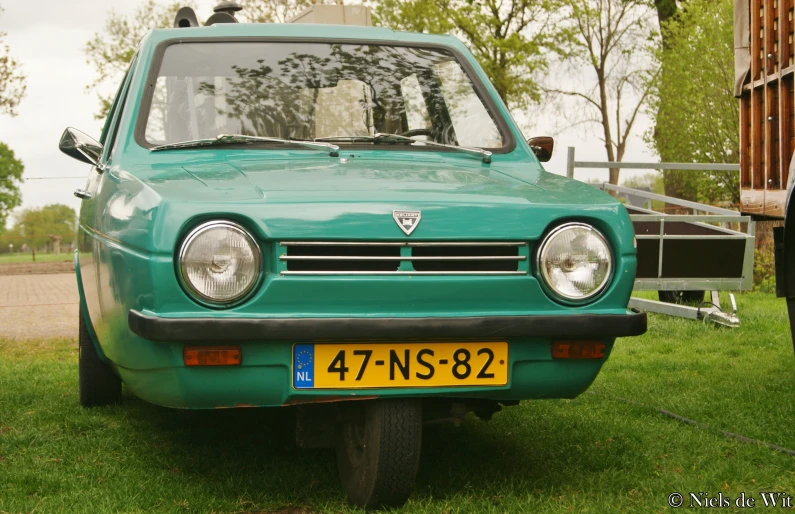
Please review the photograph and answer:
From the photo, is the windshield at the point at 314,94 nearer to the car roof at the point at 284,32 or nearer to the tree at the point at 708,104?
the car roof at the point at 284,32

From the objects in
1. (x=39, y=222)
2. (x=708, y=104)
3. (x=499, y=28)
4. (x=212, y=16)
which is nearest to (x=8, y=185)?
(x=39, y=222)

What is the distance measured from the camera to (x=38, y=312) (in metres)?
12.9

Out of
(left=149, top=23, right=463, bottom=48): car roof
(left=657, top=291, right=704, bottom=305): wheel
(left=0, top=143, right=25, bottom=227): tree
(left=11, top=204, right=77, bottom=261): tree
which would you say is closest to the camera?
(left=149, top=23, right=463, bottom=48): car roof

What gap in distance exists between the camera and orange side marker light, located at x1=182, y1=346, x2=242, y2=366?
3.26 m

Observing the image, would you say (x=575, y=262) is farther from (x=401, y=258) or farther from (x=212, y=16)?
(x=212, y=16)

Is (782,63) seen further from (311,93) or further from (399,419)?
(399,419)

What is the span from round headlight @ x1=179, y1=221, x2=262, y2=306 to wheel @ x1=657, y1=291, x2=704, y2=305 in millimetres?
8533

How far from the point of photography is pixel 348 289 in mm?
3289

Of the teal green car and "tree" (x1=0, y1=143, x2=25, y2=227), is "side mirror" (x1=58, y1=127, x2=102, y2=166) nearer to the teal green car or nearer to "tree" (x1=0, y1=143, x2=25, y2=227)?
the teal green car

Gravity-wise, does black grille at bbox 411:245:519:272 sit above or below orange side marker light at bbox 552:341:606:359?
above

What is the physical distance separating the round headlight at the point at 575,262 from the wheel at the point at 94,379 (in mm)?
2833

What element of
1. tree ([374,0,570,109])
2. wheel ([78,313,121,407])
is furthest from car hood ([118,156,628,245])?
tree ([374,0,570,109])

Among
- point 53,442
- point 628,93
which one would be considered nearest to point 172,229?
point 53,442

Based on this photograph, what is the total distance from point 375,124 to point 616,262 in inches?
65.0
